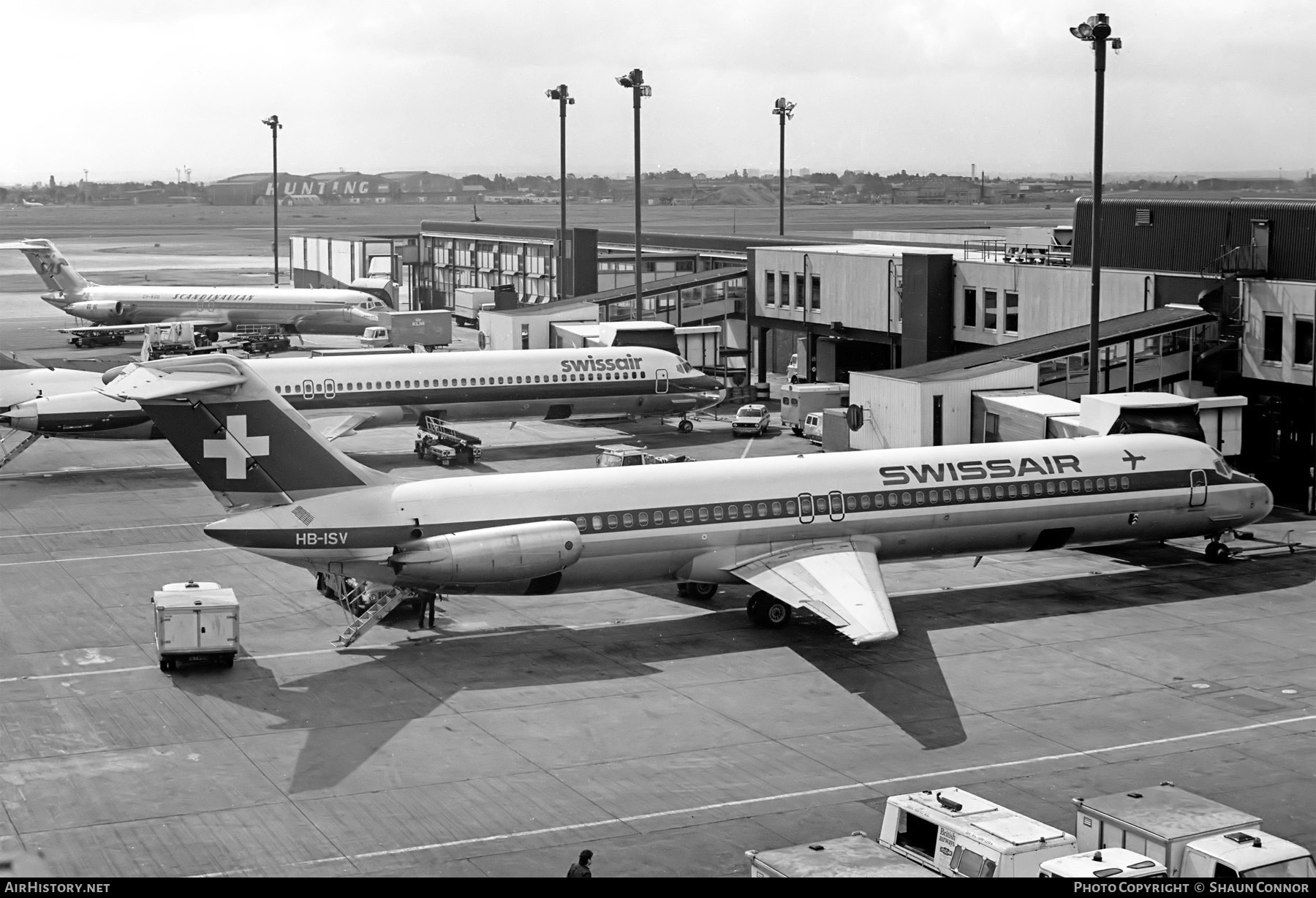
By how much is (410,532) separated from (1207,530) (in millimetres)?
21351

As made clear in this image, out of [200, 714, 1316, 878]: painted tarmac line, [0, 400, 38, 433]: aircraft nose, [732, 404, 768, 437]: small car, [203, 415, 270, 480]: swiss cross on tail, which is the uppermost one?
[203, 415, 270, 480]: swiss cross on tail

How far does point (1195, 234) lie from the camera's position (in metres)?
53.2

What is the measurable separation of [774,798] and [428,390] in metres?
36.4

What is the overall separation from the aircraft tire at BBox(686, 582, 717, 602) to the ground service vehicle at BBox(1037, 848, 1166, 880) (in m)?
18.3

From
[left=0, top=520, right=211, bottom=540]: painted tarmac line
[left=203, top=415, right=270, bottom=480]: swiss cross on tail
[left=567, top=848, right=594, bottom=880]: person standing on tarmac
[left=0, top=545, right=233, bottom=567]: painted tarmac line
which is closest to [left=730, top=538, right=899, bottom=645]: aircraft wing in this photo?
[left=567, top=848, right=594, bottom=880]: person standing on tarmac

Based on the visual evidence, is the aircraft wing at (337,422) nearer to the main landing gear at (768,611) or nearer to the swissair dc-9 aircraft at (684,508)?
the swissair dc-9 aircraft at (684,508)

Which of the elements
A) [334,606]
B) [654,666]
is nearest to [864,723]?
[654,666]

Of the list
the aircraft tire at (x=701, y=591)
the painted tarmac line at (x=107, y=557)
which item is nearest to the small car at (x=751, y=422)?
the painted tarmac line at (x=107, y=557)

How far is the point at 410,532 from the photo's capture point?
3216 cm

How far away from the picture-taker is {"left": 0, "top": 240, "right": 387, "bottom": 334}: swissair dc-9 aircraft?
332 ft

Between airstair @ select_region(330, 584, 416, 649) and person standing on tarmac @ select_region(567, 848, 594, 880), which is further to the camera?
airstair @ select_region(330, 584, 416, 649)

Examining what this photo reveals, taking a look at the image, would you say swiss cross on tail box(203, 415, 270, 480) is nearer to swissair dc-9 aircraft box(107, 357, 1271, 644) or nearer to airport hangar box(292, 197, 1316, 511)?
swissair dc-9 aircraft box(107, 357, 1271, 644)

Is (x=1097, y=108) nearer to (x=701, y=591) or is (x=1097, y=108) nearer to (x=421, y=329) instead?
(x=701, y=591)

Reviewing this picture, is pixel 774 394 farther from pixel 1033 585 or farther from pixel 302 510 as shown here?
pixel 302 510
